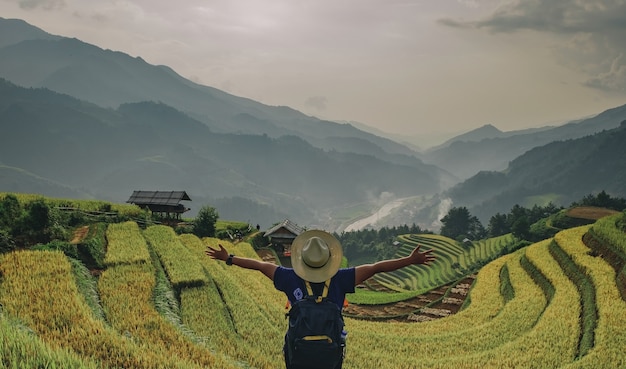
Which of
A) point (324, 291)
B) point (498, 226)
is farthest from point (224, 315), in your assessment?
point (498, 226)

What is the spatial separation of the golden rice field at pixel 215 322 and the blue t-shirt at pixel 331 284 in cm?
267

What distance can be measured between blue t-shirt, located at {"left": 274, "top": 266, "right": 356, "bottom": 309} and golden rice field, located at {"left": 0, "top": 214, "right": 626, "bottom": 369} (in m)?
2.67

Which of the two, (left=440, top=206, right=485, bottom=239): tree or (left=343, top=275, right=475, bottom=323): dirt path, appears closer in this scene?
(left=343, top=275, right=475, bottom=323): dirt path

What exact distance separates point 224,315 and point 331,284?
10362 millimetres

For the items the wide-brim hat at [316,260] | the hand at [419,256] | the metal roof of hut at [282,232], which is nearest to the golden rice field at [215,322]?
the wide-brim hat at [316,260]

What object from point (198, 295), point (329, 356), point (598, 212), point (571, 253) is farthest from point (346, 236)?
point (329, 356)

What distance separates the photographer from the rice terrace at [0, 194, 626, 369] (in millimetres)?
8328

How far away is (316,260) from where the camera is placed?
5379 mm

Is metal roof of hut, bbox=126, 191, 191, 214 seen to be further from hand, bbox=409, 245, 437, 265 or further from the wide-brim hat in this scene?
the wide-brim hat

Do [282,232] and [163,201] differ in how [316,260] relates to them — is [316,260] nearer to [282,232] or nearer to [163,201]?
[163,201]

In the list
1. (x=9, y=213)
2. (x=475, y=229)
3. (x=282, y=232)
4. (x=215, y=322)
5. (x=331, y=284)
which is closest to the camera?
(x=331, y=284)

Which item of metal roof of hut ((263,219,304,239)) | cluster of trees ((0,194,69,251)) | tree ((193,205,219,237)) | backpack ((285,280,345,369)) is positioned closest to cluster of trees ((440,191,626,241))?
metal roof of hut ((263,219,304,239))

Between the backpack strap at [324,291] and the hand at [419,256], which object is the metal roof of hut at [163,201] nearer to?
the hand at [419,256]

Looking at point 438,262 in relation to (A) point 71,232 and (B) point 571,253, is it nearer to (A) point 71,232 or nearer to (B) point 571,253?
(B) point 571,253
